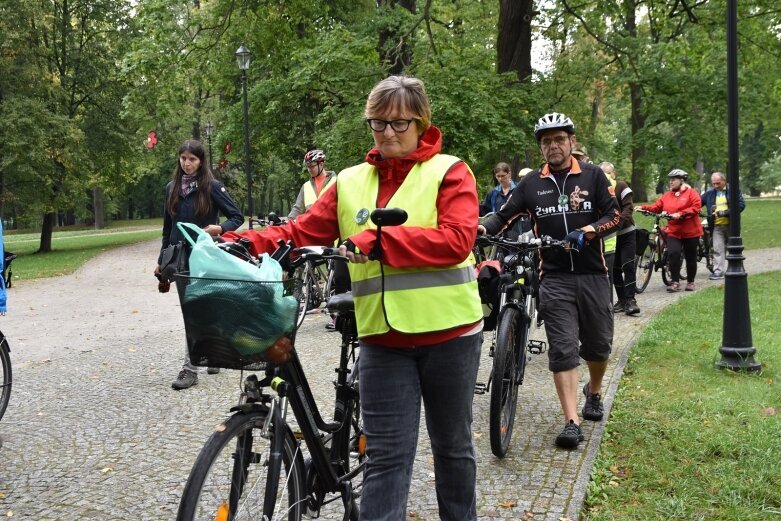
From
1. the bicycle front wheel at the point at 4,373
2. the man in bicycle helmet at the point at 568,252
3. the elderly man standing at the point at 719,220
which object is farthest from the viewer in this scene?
the elderly man standing at the point at 719,220

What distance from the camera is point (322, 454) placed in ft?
10.3

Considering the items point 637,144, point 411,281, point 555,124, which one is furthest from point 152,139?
point 411,281

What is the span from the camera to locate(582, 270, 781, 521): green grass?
4.09m

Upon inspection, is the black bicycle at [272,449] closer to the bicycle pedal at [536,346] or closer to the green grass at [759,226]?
the bicycle pedal at [536,346]

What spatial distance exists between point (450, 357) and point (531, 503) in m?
1.62

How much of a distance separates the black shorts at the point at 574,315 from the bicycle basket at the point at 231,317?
2.97 meters

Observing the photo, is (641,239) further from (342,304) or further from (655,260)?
(342,304)

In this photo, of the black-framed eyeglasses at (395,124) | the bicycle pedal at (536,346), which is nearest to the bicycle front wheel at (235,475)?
the black-framed eyeglasses at (395,124)

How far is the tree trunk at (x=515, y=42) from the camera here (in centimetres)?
1634

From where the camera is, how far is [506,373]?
514cm

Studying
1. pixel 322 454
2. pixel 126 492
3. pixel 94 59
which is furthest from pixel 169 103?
pixel 322 454

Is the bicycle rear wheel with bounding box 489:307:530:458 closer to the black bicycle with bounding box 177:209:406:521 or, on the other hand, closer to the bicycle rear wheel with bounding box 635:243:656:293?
the black bicycle with bounding box 177:209:406:521

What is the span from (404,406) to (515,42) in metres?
14.9

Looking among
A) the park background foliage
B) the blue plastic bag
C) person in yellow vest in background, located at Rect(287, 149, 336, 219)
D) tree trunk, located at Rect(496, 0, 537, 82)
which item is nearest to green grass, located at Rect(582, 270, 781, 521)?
the blue plastic bag
